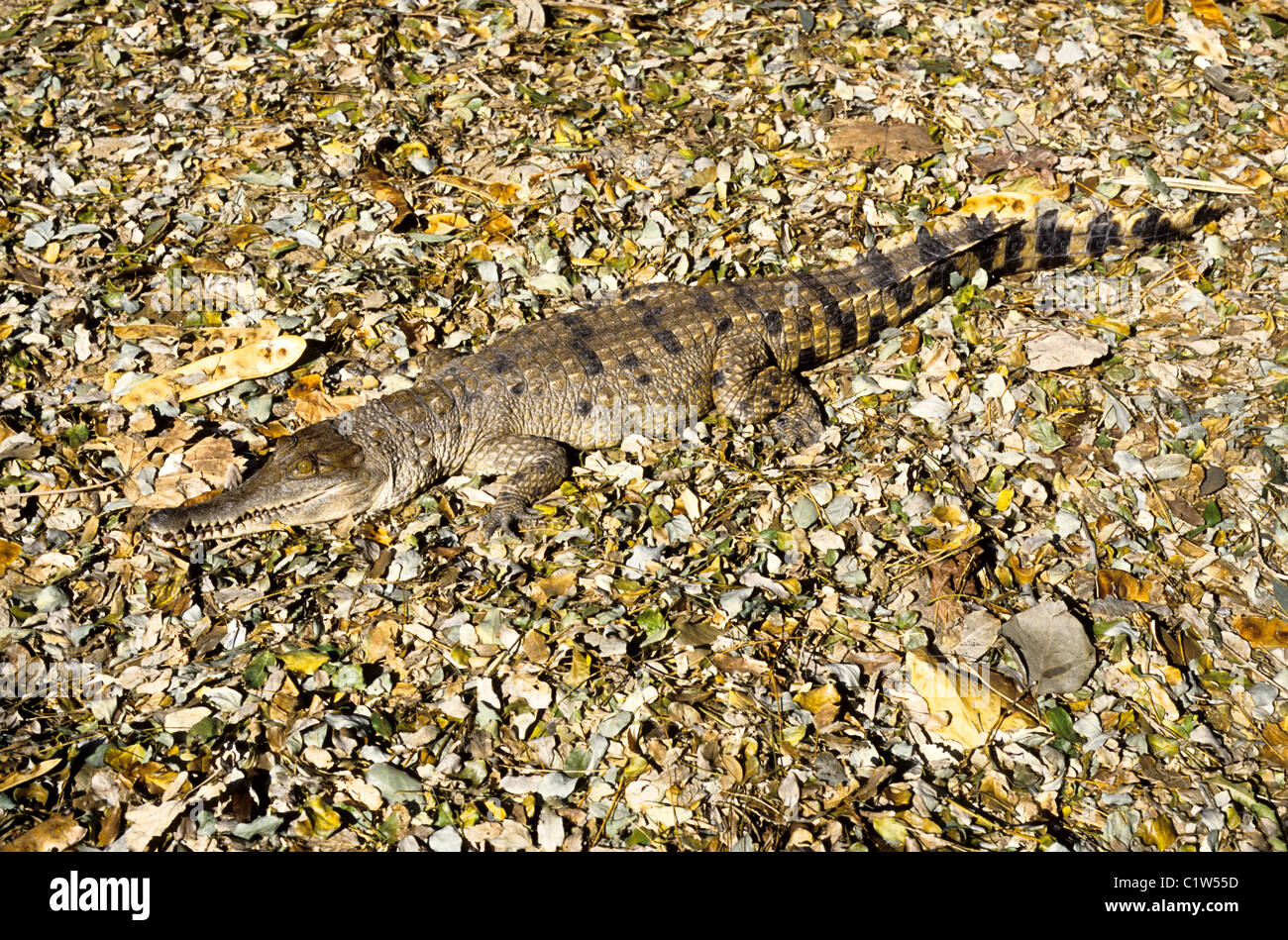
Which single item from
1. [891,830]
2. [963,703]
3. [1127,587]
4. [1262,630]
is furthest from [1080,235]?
[891,830]

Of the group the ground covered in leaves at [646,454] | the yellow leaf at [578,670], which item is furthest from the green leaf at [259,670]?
the yellow leaf at [578,670]

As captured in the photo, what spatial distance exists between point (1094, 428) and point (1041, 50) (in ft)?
12.1

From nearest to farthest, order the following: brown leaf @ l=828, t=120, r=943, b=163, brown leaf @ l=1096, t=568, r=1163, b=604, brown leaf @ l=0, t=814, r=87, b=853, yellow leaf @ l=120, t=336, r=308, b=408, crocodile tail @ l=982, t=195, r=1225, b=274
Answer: brown leaf @ l=0, t=814, r=87, b=853 → brown leaf @ l=1096, t=568, r=1163, b=604 → yellow leaf @ l=120, t=336, r=308, b=408 → crocodile tail @ l=982, t=195, r=1225, b=274 → brown leaf @ l=828, t=120, r=943, b=163

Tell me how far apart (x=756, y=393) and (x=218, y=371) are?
291 cm

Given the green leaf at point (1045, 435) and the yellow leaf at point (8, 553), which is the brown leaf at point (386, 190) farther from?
the green leaf at point (1045, 435)

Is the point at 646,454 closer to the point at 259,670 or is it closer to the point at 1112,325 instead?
the point at 259,670

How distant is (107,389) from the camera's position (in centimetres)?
517

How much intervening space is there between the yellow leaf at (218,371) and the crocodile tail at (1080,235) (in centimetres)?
409

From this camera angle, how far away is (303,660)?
4.05 m

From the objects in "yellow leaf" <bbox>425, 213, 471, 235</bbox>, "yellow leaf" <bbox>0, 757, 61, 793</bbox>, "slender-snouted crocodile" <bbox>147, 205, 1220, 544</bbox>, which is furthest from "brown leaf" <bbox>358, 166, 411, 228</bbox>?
"yellow leaf" <bbox>0, 757, 61, 793</bbox>

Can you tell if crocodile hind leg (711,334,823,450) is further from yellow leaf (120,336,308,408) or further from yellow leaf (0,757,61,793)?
yellow leaf (0,757,61,793)

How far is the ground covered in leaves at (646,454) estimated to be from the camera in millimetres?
3713

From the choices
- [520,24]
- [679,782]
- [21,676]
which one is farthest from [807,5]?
[21,676]

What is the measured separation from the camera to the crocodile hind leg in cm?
517
